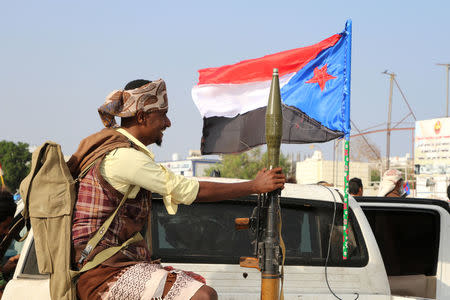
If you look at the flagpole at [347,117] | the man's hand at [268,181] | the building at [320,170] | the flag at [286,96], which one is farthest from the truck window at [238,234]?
the building at [320,170]

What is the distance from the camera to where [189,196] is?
9.34ft

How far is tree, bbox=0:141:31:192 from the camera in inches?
2469

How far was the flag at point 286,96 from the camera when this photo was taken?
5660 millimetres

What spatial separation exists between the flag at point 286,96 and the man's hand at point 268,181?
2.52 metres

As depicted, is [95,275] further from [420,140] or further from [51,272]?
[420,140]

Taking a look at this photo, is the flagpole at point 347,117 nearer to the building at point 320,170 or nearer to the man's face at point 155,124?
the man's face at point 155,124

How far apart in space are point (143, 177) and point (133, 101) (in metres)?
0.40

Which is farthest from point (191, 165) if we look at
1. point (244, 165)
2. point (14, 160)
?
point (14, 160)

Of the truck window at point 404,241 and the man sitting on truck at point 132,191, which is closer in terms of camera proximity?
the man sitting on truck at point 132,191

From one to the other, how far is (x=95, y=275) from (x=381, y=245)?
4.33 meters

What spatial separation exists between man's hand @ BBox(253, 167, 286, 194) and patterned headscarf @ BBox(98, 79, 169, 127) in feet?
1.90

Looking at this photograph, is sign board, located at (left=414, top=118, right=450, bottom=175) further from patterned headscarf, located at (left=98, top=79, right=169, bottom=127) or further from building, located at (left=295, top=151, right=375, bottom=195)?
building, located at (left=295, top=151, right=375, bottom=195)

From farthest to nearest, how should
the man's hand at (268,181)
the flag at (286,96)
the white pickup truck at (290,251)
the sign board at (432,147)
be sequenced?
the sign board at (432,147), the flag at (286,96), the white pickup truck at (290,251), the man's hand at (268,181)

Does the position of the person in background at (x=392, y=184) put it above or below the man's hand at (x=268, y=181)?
below
